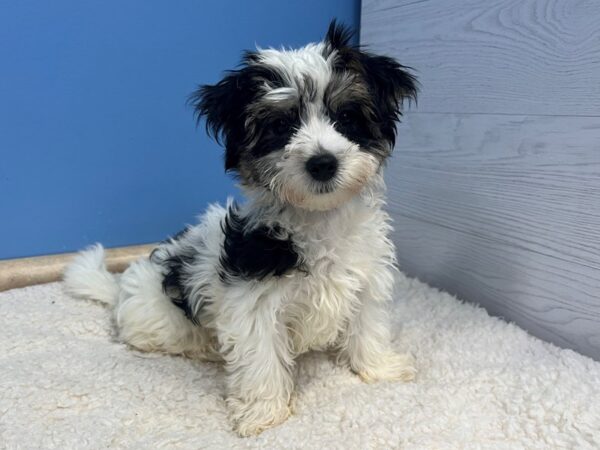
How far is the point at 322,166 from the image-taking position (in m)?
1.31

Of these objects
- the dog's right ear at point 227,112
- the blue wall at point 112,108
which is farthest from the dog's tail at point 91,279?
the dog's right ear at point 227,112

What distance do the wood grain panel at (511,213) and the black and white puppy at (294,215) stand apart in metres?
0.61

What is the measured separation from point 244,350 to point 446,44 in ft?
5.05

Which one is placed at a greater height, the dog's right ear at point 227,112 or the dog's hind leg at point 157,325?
the dog's right ear at point 227,112

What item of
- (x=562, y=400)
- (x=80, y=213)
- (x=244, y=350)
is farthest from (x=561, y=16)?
(x=80, y=213)

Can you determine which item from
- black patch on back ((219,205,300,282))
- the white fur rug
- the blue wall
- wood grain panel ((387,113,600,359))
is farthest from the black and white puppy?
the blue wall

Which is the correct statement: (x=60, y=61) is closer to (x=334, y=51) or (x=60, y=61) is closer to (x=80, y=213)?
(x=80, y=213)

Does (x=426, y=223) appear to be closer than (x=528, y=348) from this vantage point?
No

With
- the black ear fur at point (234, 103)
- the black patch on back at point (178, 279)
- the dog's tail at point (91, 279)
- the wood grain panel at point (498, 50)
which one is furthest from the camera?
the dog's tail at point (91, 279)

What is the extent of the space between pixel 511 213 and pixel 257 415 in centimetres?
122

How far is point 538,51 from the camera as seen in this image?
179 centimetres

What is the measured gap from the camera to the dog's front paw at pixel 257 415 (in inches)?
58.5

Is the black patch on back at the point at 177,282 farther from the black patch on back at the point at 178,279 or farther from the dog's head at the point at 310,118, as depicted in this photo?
the dog's head at the point at 310,118

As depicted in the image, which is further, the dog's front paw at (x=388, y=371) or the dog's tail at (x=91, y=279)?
A: the dog's tail at (x=91, y=279)
